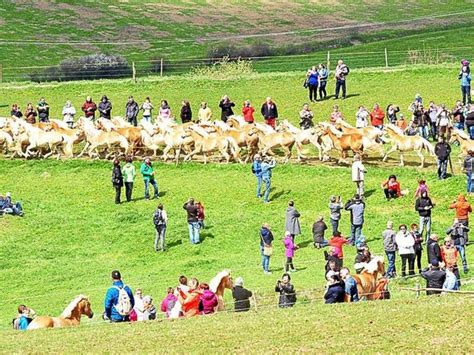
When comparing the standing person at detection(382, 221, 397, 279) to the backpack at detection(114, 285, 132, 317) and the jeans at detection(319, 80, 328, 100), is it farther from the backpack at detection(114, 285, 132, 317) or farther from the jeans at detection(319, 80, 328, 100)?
the jeans at detection(319, 80, 328, 100)

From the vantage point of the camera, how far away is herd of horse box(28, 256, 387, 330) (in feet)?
89.6

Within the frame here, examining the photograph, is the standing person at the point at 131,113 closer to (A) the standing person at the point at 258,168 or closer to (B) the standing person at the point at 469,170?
(A) the standing person at the point at 258,168

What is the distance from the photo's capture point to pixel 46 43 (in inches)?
3597

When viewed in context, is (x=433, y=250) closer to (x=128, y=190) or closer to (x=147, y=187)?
(x=147, y=187)

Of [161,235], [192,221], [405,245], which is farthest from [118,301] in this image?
[192,221]

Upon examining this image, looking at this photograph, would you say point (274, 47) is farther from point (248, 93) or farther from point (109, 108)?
point (109, 108)

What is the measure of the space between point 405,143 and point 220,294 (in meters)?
15.4

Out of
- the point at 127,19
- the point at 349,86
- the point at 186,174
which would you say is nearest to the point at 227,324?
the point at 186,174

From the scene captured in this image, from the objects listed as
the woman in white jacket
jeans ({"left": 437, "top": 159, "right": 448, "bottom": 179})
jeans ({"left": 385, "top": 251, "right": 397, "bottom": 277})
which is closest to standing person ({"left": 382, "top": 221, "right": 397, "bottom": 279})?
jeans ({"left": 385, "top": 251, "right": 397, "bottom": 277})

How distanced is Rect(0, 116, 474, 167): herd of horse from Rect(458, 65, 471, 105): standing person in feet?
23.4

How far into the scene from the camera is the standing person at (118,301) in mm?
26297

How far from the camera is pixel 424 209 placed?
3525 cm

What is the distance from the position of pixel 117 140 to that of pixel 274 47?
45.5 meters

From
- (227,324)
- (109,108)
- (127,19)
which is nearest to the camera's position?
(227,324)
